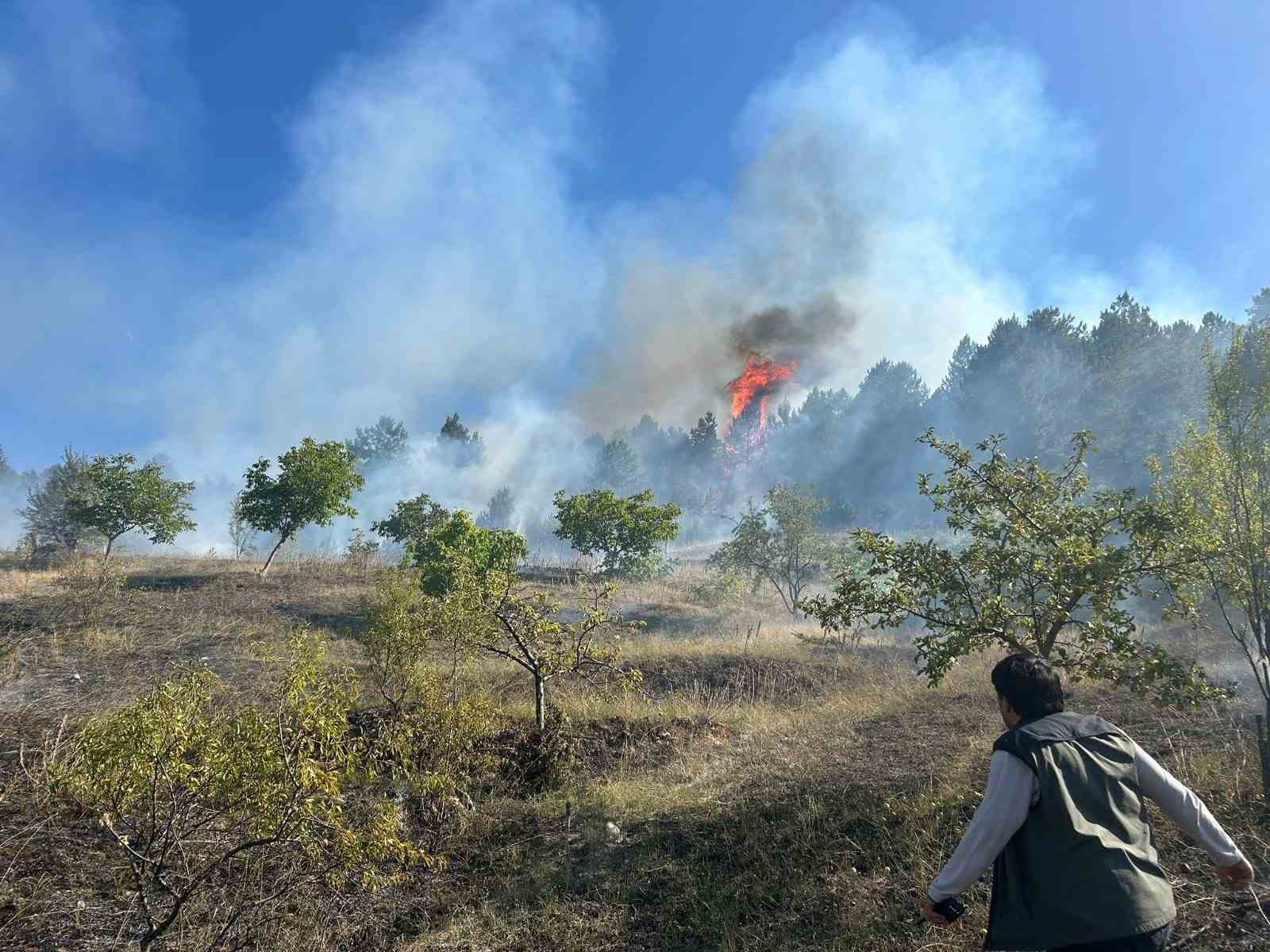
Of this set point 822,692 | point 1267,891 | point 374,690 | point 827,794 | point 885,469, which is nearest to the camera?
point 1267,891

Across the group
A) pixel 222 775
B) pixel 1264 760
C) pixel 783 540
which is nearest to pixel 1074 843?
pixel 222 775

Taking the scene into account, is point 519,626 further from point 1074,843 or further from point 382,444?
point 382,444

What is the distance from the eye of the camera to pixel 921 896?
17.7ft

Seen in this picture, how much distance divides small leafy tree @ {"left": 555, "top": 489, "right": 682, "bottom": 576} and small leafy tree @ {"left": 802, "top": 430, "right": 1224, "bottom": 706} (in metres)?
27.9

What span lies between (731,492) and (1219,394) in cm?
8384

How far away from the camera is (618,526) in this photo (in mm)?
36375

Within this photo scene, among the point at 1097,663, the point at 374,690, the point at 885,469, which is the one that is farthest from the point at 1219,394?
the point at 885,469

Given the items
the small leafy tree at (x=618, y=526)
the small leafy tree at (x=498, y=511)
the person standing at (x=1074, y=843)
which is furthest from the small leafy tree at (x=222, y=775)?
the small leafy tree at (x=498, y=511)

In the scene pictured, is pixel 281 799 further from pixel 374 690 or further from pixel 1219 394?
pixel 1219 394

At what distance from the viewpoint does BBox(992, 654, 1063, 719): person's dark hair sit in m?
3.01

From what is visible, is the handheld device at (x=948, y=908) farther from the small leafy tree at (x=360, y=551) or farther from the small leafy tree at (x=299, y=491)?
the small leafy tree at (x=360, y=551)

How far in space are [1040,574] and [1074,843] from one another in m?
4.93

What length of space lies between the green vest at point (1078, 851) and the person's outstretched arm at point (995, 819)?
0.06m

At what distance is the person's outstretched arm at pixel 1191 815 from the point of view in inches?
114
